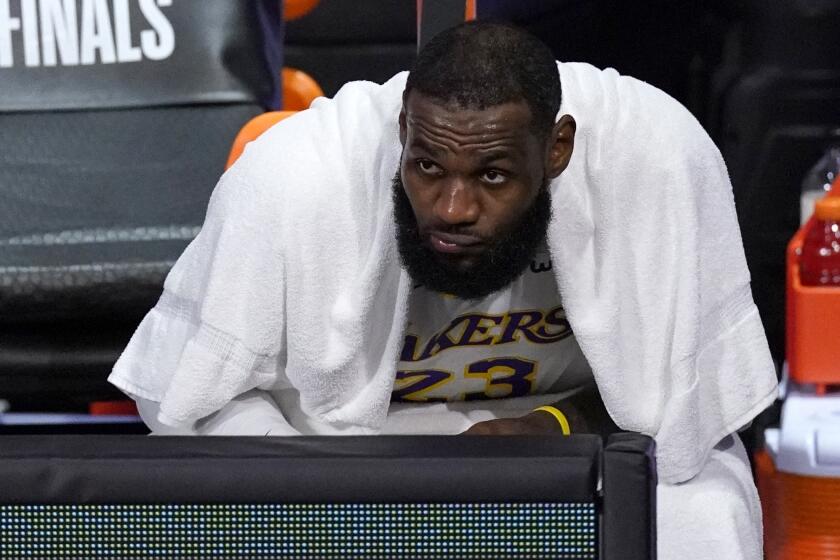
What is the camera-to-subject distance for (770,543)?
176 cm

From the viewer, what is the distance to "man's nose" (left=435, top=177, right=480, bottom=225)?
132cm

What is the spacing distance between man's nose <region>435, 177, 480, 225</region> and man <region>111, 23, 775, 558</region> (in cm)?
4

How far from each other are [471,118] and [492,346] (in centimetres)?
32

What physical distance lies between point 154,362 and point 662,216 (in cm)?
54

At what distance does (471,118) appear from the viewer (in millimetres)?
1320

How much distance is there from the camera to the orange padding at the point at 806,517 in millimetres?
1653

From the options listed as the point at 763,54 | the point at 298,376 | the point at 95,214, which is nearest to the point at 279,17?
the point at 95,214

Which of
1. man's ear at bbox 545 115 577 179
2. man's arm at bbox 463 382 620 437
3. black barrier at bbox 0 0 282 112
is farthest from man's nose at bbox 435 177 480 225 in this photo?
black barrier at bbox 0 0 282 112

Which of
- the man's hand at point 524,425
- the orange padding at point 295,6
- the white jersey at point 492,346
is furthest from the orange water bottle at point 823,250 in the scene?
the orange padding at point 295,6

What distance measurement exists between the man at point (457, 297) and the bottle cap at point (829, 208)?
0.28 m

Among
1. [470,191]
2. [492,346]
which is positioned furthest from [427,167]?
[492,346]

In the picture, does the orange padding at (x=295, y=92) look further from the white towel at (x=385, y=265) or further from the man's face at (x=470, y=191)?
the man's face at (x=470, y=191)

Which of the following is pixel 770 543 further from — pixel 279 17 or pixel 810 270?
pixel 279 17

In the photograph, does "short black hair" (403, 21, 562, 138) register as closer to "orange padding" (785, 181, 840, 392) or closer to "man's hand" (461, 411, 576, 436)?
"man's hand" (461, 411, 576, 436)
